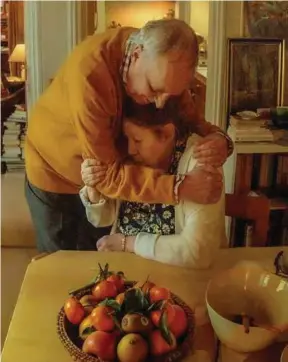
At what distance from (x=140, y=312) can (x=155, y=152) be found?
520 millimetres

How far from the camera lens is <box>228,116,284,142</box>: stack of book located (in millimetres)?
2541

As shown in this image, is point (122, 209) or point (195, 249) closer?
point (195, 249)

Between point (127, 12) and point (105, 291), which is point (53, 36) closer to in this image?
point (105, 291)

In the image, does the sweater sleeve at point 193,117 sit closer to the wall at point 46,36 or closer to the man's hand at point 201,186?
the man's hand at point 201,186

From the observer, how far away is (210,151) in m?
1.59

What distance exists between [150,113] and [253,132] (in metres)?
1.02

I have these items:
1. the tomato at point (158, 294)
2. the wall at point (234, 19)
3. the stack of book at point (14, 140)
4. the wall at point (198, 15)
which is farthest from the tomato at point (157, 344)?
the wall at point (198, 15)

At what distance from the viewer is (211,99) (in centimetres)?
277

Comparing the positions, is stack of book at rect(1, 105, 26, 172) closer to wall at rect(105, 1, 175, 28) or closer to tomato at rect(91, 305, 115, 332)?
wall at rect(105, 1, 175, 28)

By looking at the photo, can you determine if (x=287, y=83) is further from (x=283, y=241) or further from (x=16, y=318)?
(x=16, y=318)

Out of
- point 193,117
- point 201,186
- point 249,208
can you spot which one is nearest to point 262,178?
point 249,208

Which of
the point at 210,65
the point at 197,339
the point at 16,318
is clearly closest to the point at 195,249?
the point at 197,339

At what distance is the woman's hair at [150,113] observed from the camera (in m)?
1.61

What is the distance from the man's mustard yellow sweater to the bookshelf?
0.91 metres
